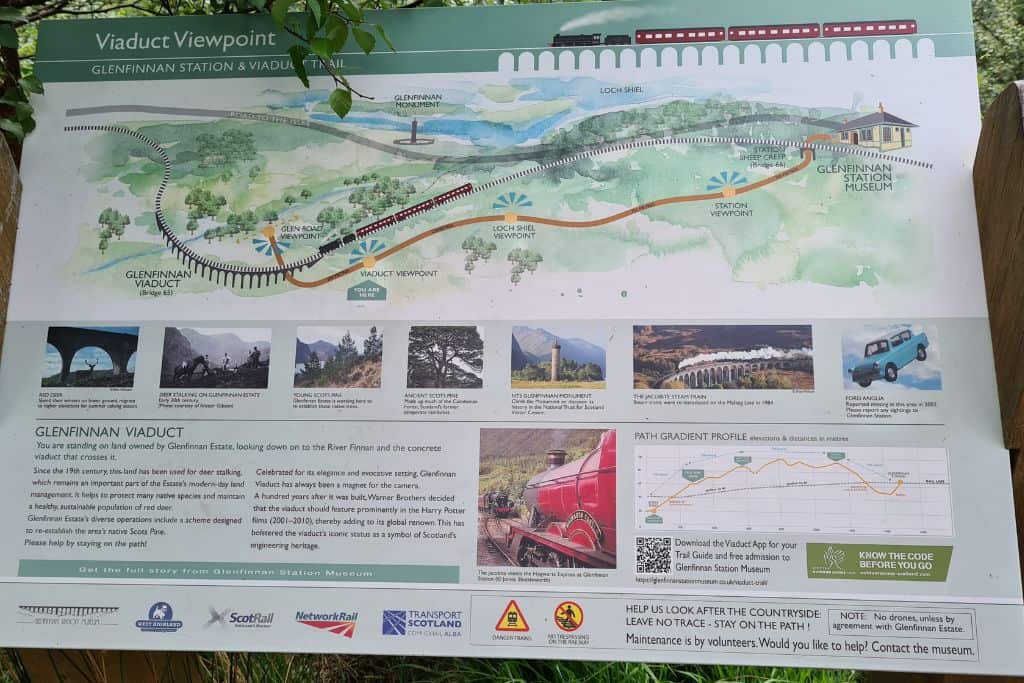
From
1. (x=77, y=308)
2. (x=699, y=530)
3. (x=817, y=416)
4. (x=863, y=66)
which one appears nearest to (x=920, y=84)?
(x=863, y=66)

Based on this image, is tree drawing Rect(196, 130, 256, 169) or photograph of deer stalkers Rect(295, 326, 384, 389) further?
tree drawing Rect(196, 130, 256, 169)

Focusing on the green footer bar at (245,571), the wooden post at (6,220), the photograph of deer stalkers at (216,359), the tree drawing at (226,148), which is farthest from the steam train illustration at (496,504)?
the wooden post at (6,220)

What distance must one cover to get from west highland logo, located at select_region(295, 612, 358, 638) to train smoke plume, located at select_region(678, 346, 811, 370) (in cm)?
109

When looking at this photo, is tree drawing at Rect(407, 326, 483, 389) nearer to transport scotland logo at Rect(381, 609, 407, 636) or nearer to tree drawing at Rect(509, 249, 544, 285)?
tree drawing at Rect(509, 249, 544, 285)

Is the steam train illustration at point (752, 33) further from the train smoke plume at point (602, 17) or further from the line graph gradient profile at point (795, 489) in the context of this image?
the line graph gradient profile at point (795, 489)

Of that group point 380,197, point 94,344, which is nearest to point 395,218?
point 380,197

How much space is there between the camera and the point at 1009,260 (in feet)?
6.39

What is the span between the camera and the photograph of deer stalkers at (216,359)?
214 cm

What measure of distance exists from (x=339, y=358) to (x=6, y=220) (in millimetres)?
1090

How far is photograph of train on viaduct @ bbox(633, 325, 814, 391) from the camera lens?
2.02 metres

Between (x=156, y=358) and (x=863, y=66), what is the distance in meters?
2.17

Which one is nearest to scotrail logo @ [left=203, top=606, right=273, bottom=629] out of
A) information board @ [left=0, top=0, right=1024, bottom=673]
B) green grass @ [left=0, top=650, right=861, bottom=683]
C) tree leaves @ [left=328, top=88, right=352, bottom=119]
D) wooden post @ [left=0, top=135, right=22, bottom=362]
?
information board @ [left=0, top=0, right=1024, bottom=673]

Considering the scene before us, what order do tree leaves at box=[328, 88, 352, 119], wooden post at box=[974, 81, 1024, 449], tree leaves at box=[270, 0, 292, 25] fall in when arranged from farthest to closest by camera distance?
1. tree leaves at box=[328, 88, 352, 119]
2. tree leaves at box=[270, 0, 292, 25]
3. wooden post at box=[974, 81, 1024, 449]

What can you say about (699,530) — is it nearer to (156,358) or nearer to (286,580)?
(286,580)
